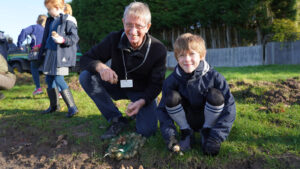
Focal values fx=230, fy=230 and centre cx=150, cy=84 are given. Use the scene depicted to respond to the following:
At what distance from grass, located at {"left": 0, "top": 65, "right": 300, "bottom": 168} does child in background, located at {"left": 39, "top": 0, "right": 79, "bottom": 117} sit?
34cm

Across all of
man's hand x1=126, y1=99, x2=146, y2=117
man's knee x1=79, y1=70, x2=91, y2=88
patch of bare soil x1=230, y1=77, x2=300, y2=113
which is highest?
man's knee x1=79, y1=70, x2=91, y2=88

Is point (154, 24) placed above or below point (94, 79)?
above

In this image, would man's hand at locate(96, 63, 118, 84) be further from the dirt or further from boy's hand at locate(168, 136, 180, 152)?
boy's hand at locate(168, 136, 180, 152)

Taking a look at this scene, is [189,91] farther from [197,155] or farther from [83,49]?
[83,49]

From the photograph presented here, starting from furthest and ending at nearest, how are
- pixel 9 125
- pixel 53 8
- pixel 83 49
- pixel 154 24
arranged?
1. pixel 83 49
2. pixel 154 24
3. pixel 53 8
4. pixel 9 125

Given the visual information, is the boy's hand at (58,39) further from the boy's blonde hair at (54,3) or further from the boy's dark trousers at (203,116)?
the boy's dark trousers at (203,116)

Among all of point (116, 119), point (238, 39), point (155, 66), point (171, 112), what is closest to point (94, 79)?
point (116, 119)

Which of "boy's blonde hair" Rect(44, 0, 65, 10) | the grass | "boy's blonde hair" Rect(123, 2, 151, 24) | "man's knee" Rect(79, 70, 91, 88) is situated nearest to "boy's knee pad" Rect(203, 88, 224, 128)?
the grass

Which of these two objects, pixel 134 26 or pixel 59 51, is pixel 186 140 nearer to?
pixel 134 26

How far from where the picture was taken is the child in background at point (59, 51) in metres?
3.84

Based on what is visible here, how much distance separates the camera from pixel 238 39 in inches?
588

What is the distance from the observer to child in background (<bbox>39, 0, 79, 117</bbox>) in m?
3.84

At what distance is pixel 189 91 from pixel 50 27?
2923 mm

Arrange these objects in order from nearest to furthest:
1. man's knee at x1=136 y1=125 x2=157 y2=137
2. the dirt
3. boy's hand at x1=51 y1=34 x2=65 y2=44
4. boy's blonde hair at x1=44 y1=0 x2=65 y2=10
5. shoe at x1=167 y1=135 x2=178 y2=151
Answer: the dirt < shoe at x1=167 y1=135 x2=178 y2=151 < man's knee at x1=136 y1=125 x2=157 y2=137 < boy's hand at x1=51 y1=34 x2=65 y2=44 < boy's blonde hair at x1=44 y1=0 x2=65 y2=10
